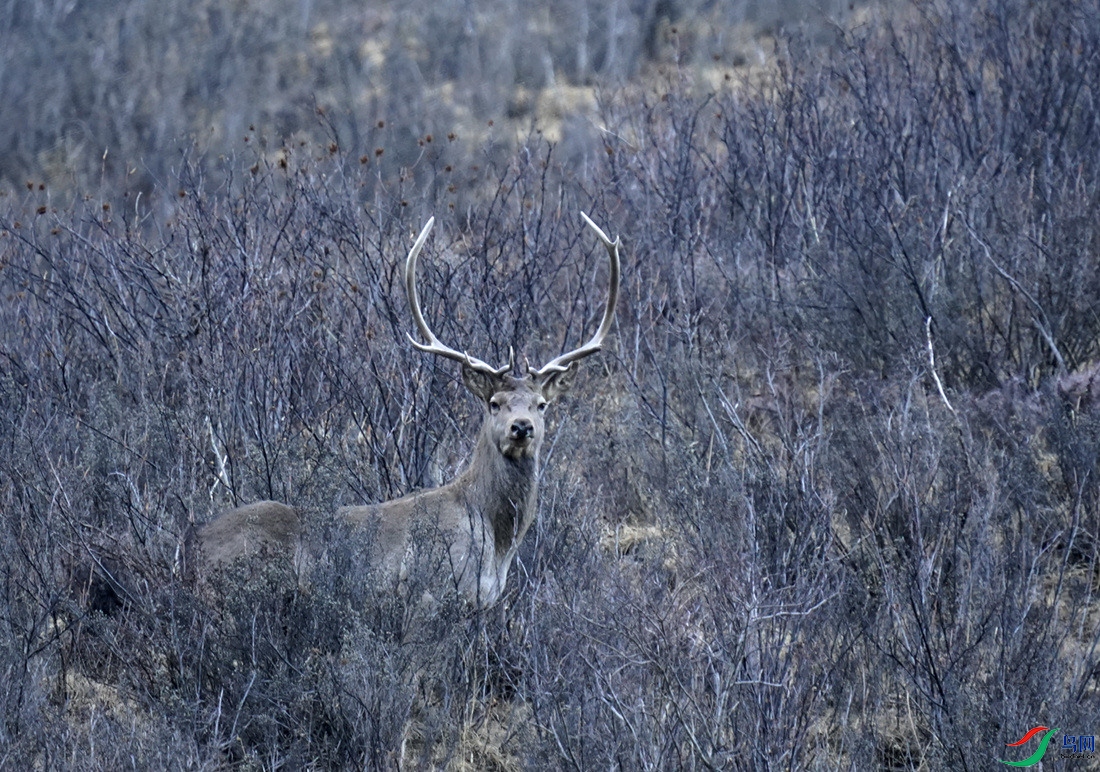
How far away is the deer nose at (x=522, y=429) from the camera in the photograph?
6480 millimetres

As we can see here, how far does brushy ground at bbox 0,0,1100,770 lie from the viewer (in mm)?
5574

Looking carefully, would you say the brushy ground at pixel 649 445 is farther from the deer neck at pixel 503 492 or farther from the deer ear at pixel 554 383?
the deer ear at pixel 554 383

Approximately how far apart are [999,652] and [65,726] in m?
3.76

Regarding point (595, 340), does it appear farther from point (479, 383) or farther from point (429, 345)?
point (429, 345)

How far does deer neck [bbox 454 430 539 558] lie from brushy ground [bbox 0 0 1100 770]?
8.9 inches

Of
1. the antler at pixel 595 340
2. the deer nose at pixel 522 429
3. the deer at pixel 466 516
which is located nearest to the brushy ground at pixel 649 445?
the deer at pixel 466 516

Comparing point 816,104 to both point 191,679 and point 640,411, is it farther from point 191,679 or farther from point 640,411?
point 191,679

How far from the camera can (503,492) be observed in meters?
6.67

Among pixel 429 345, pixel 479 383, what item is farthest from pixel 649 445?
pixel 429 345

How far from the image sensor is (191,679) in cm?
579

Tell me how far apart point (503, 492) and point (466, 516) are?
213mm

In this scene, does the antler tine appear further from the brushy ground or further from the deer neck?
the brushy ground

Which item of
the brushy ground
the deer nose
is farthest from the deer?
the brushy ground

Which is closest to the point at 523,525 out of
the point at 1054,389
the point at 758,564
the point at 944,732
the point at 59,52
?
the point at 758,564
